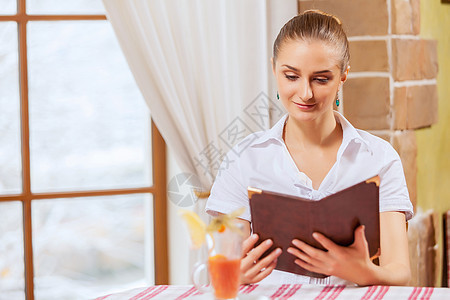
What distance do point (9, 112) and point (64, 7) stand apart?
0.43m

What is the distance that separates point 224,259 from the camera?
105 centimetres

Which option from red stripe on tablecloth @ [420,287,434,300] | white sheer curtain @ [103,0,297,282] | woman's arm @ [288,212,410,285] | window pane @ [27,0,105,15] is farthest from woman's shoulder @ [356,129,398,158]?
window pane @ [27,0,105,15]

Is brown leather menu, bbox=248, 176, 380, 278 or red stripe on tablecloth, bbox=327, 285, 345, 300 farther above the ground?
brown leather menu, bbox=248, 176, 380, 278

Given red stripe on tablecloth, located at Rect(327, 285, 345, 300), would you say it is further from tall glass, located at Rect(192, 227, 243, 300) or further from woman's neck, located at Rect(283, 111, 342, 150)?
woman's neck, located at Rect(283, 111, 342, 150)

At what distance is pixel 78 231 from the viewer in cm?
230

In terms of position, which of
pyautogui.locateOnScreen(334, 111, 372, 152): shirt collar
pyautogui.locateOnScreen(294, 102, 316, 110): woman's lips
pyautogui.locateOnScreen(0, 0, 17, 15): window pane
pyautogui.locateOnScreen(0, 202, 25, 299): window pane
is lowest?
pyautogui.locateOnScreen(0, 202, 25, 299): window pane

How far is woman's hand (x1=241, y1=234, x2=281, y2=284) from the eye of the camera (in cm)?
127

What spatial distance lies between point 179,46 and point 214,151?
378 millimetres

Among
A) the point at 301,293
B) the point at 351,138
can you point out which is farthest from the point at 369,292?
the point at 351,138

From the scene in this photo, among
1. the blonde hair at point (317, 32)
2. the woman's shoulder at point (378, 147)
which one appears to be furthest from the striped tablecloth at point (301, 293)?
the blonde hair at point (317, 32)

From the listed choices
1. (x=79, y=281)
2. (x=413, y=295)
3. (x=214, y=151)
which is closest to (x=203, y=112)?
(x=214, y=151)

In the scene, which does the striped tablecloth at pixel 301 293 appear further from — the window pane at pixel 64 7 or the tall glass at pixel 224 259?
the window pane at pixel 64 7

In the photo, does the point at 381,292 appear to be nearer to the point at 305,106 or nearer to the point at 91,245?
the point at 305,106

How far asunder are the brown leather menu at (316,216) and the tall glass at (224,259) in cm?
17
